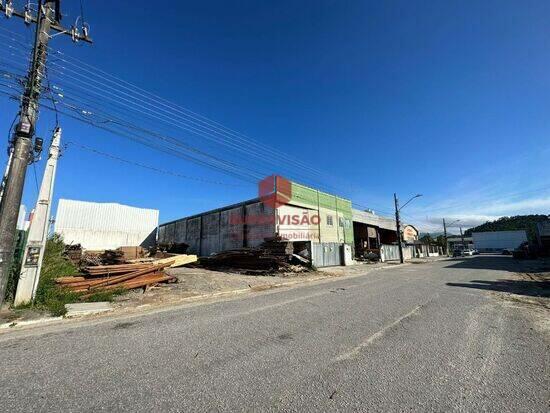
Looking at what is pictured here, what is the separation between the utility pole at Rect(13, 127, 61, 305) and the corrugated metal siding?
2746cm

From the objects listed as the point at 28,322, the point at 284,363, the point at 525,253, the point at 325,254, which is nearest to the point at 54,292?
the point at 28,322

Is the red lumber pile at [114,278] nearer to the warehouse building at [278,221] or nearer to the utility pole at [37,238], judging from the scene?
the utility pole at [37,238]

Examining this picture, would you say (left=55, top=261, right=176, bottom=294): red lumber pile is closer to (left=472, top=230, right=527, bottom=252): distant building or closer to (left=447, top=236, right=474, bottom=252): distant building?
(left=447, top=236, right=474, bottom=252): distant building

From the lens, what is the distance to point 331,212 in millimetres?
34188

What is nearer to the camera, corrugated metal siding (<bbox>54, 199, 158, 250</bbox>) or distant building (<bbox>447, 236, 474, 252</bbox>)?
corrugated metal siding (<bbox>54, 199, 158, 250</bbox>)

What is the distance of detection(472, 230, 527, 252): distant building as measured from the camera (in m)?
92.4

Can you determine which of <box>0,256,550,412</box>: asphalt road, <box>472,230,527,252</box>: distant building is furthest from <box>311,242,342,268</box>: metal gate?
<box>472,230,527,252</box>: distant building

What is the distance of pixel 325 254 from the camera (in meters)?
27.3

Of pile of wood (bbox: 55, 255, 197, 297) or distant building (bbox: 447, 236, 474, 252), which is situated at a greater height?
distant building (bbox: 447, 236, 474, 252)

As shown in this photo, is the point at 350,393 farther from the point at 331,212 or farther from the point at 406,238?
the point at 406,238

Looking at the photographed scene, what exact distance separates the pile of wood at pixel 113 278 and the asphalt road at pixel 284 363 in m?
4.11

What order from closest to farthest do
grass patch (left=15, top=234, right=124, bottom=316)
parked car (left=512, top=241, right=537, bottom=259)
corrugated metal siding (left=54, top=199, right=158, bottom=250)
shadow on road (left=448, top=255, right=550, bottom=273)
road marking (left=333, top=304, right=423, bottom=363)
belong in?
road marking (left=333, top=304, right=423, bottom=363) → grass patch (left=15, top=234, right=124, bottom=316) → shadow on road (left=448, top=255, right=550, bottom=273) → corrugated metal siding (left=54, top=199, right=158, bottom=250) → parked car (left=512, top=241, right=537, bottom=259)

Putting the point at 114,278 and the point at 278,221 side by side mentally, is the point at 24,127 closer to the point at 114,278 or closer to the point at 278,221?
the point at 114,278

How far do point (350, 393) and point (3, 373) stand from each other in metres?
4.85
